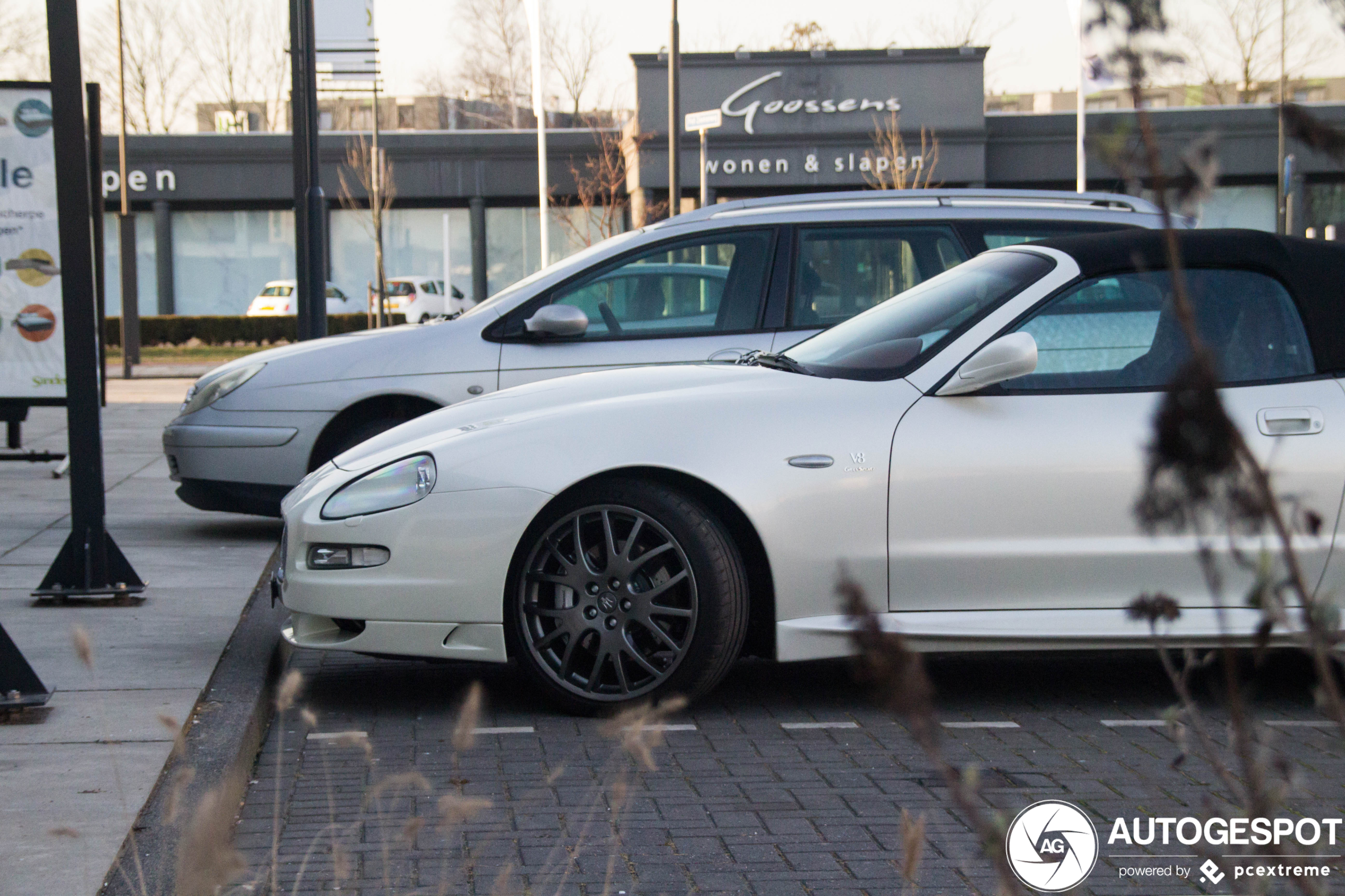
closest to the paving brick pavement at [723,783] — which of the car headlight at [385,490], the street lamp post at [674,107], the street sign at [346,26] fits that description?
the car headlight at [385,490]

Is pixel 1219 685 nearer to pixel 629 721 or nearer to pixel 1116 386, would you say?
pixel 629 721

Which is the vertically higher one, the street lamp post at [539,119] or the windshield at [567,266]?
the street lamp post at [539,119]

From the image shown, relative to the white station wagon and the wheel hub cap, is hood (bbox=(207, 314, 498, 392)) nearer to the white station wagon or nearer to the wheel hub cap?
the white station wagon

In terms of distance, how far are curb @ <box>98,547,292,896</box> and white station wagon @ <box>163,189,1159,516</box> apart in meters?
1.51

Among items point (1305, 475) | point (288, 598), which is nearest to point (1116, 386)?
point (1305, 475)

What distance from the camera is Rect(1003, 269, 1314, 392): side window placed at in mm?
4793

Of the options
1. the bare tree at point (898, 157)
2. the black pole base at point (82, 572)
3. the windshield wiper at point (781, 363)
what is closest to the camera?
the windshield wiper at point (781, 363)

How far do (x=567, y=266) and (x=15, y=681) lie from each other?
11.8 feet

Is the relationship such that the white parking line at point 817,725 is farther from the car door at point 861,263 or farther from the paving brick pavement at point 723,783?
the car door at point 861,263

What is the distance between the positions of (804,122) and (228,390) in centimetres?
3063

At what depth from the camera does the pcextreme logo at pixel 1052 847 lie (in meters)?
3.09

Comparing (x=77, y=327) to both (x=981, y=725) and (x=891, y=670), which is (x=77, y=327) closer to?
(x=981, y=725)

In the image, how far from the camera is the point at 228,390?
7816mm

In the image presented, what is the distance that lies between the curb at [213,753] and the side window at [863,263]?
9.88ft
